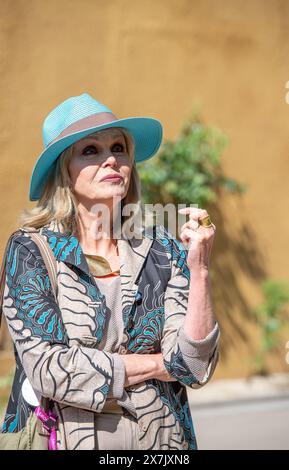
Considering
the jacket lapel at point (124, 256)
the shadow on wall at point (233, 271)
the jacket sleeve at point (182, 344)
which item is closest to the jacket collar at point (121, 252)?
the jacket lapel at point (124, 256)

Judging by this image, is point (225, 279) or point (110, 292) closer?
point (110, 292)

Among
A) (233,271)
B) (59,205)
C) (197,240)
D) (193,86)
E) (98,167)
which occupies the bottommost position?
(233,271)

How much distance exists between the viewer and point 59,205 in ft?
7.40

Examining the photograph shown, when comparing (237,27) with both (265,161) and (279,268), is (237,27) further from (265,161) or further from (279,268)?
(279,268)

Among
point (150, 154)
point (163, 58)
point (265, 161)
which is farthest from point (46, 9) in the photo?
point (150, 154)

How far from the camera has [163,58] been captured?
211 inches

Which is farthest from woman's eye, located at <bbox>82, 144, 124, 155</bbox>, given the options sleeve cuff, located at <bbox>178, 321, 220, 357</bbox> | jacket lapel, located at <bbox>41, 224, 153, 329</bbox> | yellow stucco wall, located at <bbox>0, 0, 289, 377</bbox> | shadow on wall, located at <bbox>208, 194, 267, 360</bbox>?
shadow on wall, located at <bbox>208, 194, 267, 360</bbox>

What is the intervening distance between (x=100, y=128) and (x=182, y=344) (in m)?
0.75

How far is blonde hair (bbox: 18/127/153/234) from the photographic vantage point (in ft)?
7.32

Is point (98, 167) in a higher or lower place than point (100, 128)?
lower

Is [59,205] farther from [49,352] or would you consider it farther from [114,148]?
[49,352]

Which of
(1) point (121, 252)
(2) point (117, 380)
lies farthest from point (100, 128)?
(2) point (117, 380)
